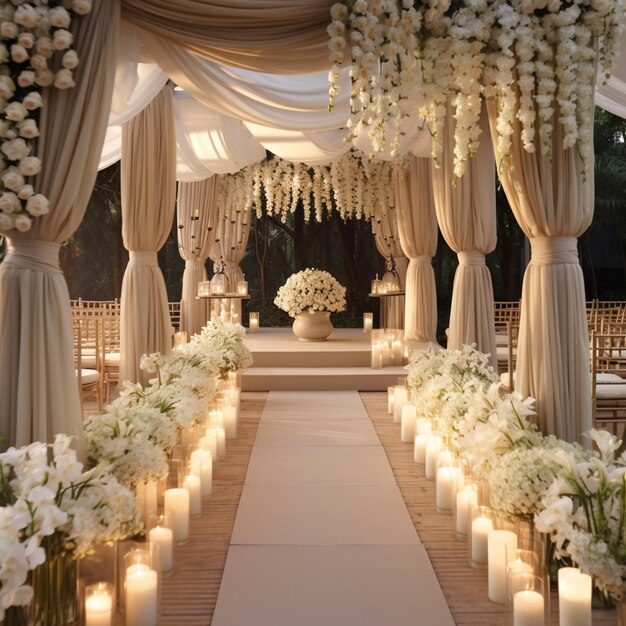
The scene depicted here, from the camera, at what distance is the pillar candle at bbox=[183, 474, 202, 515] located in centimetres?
321

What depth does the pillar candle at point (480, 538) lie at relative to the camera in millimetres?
2637

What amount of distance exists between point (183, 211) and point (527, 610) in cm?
824

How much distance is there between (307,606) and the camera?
2.36m

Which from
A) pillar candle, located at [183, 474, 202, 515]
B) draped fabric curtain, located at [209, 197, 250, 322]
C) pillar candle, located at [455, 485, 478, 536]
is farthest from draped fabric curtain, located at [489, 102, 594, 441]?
draped fabric curtain, located at [209, 197, 250, 322]

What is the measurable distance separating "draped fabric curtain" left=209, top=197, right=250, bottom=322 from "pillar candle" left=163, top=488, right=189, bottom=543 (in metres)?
7.46

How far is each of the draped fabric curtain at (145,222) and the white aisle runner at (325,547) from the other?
43.8 inches

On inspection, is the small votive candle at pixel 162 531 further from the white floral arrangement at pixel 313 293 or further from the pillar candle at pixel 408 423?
the white floral arrangement at pixel 313 293

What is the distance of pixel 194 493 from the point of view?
3.26 meters

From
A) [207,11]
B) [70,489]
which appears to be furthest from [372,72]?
[70,489]

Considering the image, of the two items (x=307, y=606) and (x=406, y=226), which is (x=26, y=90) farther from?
(x=406, y=226)

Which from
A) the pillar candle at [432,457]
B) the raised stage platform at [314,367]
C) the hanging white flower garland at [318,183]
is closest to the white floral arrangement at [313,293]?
the raised stage platform at [314,367]

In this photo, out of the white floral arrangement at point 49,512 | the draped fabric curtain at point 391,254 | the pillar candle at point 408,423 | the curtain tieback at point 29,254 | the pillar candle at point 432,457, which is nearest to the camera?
the white floral arrangement at point 49,512

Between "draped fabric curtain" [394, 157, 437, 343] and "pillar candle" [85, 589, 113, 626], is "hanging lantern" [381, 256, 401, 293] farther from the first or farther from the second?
"pillar candle" [85, 589, 113, 626]

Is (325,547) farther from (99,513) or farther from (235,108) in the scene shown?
(235,108)
